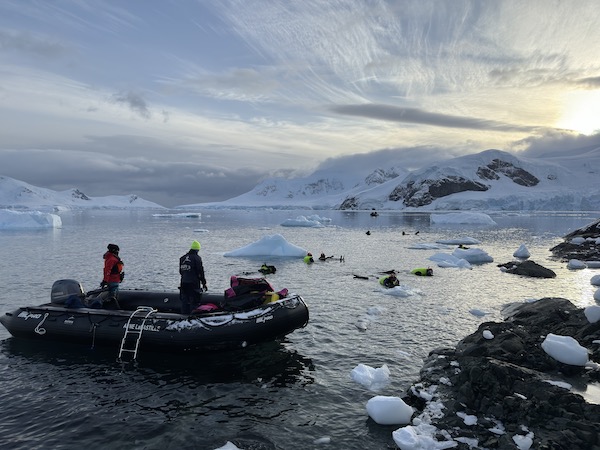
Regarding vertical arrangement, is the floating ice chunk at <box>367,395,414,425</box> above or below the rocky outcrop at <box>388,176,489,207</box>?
below

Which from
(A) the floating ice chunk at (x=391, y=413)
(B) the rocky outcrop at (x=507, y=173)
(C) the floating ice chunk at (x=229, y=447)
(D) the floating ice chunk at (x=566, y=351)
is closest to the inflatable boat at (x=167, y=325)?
(C) the floating ice chunk at (x=229, y=447)

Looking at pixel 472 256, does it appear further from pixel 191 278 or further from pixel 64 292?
pixel 64 292

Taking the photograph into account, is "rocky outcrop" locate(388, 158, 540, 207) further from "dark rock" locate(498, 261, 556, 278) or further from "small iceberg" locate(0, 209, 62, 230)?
"dark rock" locate(498, 261, 556, 278)

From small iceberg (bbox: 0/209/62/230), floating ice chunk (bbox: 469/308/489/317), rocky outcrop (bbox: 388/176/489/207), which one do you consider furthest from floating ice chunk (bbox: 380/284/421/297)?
rocky outcrop (bbox: 388/176/489/207)

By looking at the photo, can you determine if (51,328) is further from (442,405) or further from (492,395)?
(492,395)

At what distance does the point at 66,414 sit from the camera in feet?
25.6

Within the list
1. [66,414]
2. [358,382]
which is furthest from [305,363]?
[66,414]

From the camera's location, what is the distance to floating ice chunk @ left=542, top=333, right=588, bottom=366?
8.29 meters

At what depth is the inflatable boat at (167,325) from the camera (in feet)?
32.8

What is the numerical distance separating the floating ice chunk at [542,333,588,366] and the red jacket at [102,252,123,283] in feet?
36.1

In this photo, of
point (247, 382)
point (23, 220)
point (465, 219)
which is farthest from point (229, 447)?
point (465, 219)

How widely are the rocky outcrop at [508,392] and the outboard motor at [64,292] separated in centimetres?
950

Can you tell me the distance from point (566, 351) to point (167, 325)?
8.58 meters

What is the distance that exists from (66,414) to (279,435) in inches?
157
